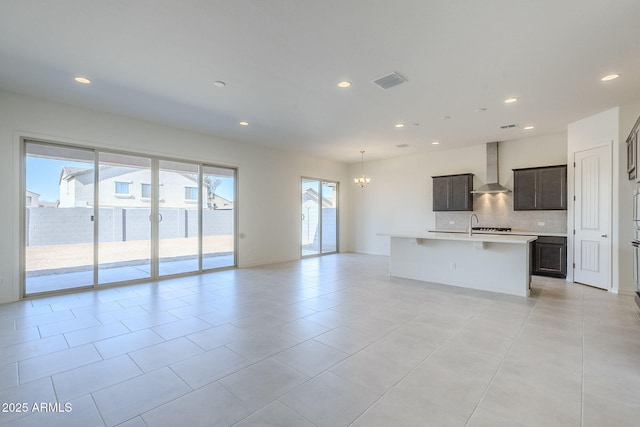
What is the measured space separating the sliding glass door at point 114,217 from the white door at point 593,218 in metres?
7.23

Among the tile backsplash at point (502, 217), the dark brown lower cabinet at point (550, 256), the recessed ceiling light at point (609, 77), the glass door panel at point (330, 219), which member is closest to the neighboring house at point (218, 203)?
the glass door panel at point (330, 219)

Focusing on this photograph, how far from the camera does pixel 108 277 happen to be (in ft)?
17.3

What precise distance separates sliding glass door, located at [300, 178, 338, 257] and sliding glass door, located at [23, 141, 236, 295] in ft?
8.76

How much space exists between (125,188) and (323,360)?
4.95m

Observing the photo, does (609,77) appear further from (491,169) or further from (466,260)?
(491,169)

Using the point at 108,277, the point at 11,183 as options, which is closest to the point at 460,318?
the point at 108,277

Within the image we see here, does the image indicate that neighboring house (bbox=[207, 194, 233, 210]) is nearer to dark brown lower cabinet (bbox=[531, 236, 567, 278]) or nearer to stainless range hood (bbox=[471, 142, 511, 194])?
stainless range hood (bbox=[471, 142, 511, 194])

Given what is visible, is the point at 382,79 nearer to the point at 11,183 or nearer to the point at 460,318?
the point at 460,318

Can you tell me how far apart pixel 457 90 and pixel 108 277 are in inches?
258

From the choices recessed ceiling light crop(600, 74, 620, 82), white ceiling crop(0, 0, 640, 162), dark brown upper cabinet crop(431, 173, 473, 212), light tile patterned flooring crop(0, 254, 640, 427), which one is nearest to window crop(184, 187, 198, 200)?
white ceiling crop(0, 0, 640, 162)

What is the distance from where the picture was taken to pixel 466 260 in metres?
5.09

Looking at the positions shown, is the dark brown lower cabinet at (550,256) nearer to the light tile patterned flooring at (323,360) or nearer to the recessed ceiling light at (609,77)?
the light tile patterned flooring at (323,360)

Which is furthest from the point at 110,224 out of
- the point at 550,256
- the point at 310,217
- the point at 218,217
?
the point at 550,256

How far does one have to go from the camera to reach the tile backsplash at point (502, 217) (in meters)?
6.38
